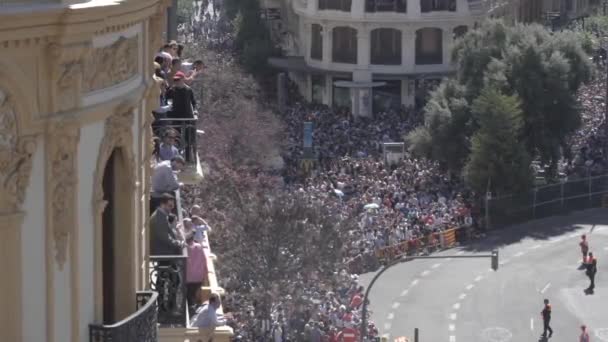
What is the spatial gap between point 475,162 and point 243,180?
1128cm

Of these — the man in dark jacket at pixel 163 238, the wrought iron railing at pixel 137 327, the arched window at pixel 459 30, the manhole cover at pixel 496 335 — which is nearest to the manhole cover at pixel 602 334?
the manhole cover at pixel 496 335

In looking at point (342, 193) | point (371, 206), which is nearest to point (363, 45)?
point (342, 193)

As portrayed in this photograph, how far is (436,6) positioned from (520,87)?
60.5 ft

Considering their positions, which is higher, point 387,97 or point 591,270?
point 387,97

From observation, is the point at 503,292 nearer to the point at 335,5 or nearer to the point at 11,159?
the point at 335,5

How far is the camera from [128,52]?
1402 cm

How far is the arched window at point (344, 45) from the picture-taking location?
87625 mm

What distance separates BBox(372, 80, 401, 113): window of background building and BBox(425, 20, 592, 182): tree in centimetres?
1428

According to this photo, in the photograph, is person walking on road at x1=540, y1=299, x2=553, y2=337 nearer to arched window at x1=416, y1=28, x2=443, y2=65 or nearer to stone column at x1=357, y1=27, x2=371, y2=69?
stone column at x1=357, y1=27, x2=371, y2=69

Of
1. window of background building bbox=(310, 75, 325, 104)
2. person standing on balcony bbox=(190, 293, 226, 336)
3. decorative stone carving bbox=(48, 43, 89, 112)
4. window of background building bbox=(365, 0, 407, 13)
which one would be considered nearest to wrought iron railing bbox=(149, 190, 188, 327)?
person standing on balcony bbox=(190, 293, 226, 336)

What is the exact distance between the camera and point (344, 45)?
87.9 meters

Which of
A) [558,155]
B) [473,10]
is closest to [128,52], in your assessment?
[558,155]

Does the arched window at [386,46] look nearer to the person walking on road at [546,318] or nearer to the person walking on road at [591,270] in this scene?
the person walking on road at [591,270]

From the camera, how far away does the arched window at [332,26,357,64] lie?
87.6m
